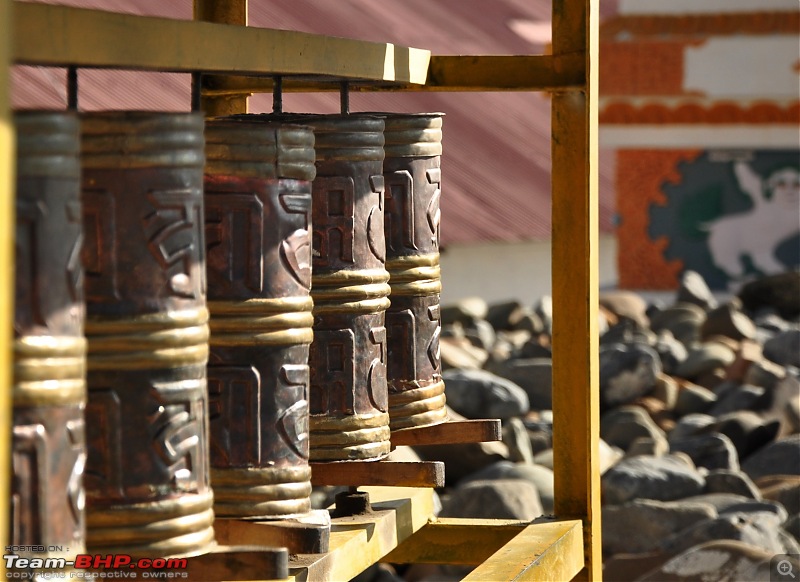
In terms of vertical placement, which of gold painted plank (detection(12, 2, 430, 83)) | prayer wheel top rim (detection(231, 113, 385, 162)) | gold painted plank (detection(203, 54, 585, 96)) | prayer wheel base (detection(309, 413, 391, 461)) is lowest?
prayer wheel base (detection(309, 413, 391, 461))

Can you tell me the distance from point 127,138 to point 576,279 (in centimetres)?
125

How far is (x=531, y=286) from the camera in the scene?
35.6 feet

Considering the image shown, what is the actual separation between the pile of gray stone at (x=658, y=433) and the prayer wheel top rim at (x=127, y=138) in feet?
9.41

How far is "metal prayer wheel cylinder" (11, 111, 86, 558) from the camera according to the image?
1444 millimetres

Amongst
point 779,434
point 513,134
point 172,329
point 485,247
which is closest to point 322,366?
point 172,329

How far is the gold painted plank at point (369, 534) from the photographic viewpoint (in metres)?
1.99

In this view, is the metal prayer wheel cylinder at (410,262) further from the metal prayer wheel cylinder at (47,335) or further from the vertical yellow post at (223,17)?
the metal prayer wheel cylinder at (47,335)

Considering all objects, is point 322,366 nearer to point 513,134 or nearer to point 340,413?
point 340,413

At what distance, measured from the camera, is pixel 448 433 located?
2.45 metres

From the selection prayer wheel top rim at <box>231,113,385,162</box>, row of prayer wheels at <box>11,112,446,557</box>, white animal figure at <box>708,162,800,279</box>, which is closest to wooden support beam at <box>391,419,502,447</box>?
row of prayer wheels at <box>11,112,446,557</box>

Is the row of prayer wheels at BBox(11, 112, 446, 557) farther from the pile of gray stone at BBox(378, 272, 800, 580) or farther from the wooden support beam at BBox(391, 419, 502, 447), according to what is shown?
the pile of gray stone at BBox(378, 272, 800, 580)

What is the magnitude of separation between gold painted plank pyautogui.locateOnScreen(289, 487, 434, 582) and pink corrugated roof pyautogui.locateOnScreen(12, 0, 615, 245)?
5.51m

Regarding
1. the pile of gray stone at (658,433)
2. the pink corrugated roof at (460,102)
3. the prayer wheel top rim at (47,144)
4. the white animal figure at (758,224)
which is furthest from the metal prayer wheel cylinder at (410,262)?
the white animal figure at (758,224)

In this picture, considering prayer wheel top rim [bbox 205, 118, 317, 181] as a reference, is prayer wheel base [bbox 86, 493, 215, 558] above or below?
below
